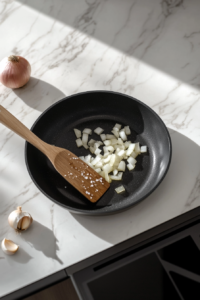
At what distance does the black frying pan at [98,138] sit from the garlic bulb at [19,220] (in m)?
0.08

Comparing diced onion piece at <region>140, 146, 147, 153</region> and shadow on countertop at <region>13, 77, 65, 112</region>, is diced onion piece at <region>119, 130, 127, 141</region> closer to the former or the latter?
diced onion piece at <region>140, 146, 147, 153</region>

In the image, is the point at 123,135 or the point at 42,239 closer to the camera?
the point at 42,239

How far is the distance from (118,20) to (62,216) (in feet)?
2.68

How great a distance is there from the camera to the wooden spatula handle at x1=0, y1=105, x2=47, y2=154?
2.59ft

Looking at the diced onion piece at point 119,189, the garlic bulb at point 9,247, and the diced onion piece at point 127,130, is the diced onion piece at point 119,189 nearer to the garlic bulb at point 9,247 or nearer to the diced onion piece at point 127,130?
the diced onion piece at point 127,130

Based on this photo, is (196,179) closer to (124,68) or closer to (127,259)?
(127,259)

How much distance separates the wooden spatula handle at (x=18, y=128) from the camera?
0.79 metres

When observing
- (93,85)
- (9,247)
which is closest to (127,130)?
(93,85)

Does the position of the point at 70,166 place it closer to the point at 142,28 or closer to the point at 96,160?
the point at 96,160

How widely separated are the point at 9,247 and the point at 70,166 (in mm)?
267

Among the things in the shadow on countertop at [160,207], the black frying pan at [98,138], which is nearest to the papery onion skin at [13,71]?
the black frying pan at [98,138]

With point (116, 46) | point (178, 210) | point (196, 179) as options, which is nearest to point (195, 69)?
point (116, 46)

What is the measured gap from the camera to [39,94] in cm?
100

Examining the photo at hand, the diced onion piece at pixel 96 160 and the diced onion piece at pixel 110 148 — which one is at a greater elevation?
the diced onion piece at pixel 110 148
